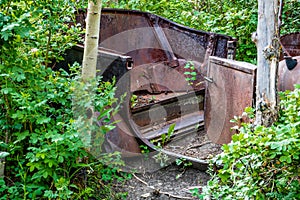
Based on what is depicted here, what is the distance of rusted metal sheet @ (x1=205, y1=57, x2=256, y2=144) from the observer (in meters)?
3.29

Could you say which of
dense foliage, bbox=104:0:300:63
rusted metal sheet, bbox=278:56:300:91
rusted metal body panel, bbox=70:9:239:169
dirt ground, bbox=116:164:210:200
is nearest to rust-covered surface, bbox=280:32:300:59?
dense foliage, bbox=104:0:300:63

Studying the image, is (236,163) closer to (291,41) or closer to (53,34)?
(53,34)

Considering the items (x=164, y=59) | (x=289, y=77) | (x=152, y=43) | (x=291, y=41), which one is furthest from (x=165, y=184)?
(x=291, y=41)

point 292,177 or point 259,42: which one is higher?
point 259,42

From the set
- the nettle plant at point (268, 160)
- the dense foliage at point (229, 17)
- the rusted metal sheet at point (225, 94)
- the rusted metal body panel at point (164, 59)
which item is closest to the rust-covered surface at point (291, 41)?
Answer: the dense foliage at point (229, 17)

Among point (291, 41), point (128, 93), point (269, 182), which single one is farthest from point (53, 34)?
point (291, 41)

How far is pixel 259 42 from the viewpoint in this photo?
2.70 m

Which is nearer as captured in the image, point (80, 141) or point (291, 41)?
point (80, 141)

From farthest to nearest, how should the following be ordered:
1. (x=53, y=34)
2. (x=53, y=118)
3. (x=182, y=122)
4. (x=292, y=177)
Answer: (x=182, y=122)
(x=53, y=34)
(x=53, y=118)
(x=292, y=177)

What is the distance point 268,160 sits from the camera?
1984 mm

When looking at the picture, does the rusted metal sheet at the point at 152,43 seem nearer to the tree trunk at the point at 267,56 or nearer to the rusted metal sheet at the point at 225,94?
the rusted metal sheet at the point at 225,94

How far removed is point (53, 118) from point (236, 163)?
4.62 ft

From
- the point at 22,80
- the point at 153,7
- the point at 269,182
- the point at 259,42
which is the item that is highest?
the point at 153,7

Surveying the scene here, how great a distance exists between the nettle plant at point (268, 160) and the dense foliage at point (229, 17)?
13.2 feet
